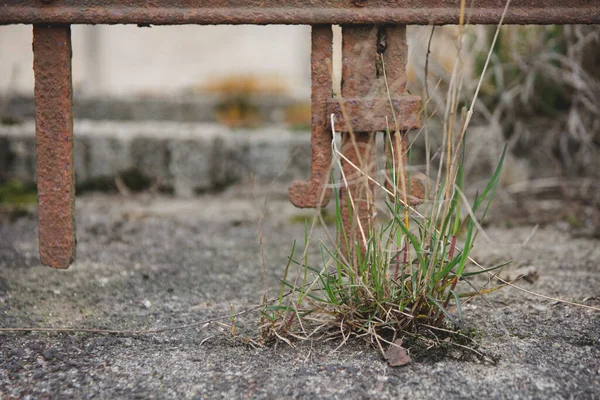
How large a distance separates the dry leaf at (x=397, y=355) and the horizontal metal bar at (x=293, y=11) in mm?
841

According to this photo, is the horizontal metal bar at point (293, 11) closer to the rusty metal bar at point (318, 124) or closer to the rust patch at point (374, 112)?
the rusty metal bar at point (318, 124)

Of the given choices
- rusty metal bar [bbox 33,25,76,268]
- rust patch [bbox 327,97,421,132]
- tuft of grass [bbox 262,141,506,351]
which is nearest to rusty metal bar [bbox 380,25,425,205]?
rust patch [bbox 327,97,421,132]

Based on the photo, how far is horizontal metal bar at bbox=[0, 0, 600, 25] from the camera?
1.59 metres

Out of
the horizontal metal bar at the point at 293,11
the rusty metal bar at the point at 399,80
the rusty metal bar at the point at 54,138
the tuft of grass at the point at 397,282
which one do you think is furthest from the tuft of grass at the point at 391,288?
the rusty metal bar at the point at 54,138

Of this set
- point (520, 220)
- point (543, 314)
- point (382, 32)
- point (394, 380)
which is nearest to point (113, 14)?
point (382, 32)

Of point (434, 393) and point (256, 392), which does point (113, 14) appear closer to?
point (256, 392)

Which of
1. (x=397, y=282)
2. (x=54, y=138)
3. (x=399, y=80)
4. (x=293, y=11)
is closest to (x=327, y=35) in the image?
(x=293, y=11)

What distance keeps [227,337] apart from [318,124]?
0.62 meters

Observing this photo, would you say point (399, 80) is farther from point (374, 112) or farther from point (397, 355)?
point (397, 355)

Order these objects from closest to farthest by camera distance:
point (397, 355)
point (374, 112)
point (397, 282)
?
point (397, 355), point (397, 282), point (374, 112)

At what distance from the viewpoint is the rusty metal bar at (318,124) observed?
162 centimetres

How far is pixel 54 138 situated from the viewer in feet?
5.56

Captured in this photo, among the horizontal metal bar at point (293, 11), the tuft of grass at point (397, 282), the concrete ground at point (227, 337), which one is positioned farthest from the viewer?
the horizontal metal bar at point (293, 11)

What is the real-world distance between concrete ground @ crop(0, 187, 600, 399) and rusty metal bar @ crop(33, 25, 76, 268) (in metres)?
0.23
